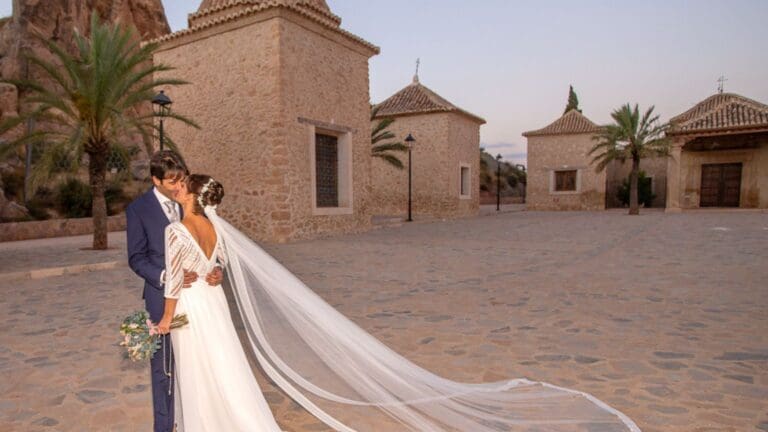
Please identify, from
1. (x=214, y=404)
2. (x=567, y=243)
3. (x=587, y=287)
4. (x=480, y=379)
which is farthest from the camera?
Result: (x=567, y=243)

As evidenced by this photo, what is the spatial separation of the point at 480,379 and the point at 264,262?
6.25 ft

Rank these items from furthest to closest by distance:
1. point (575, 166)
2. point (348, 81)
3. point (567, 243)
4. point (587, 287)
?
point (575, 166) → point (348, 81) → point (567, 243) → point (587, 287)

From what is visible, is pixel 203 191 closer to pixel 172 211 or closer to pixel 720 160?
pixel 172 211

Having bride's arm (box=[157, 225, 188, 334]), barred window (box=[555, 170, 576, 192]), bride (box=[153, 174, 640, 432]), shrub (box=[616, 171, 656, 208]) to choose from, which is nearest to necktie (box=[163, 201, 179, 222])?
bride (box=[153, 174, 640, 432])

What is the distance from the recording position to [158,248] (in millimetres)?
2406

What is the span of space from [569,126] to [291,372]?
32.9 metres

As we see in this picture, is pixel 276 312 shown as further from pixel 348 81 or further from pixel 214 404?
pixel 348 81

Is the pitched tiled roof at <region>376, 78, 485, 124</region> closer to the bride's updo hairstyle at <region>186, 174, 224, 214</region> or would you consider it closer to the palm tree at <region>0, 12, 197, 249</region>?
the palm tree at <region>0, 12, 197, 249</region>

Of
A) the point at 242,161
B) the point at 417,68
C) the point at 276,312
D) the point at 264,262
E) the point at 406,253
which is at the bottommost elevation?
the point at 406,253

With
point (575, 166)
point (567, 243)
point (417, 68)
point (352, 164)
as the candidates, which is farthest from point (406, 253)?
point (575, 166)

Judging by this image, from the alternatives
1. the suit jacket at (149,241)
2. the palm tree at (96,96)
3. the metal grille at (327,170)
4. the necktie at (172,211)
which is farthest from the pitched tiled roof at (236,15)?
the suit jacket at (149,241)

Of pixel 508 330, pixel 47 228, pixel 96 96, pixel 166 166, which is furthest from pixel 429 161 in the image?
pixel 166 166

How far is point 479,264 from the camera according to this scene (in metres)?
8.94

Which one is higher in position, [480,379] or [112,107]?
[112,107]
